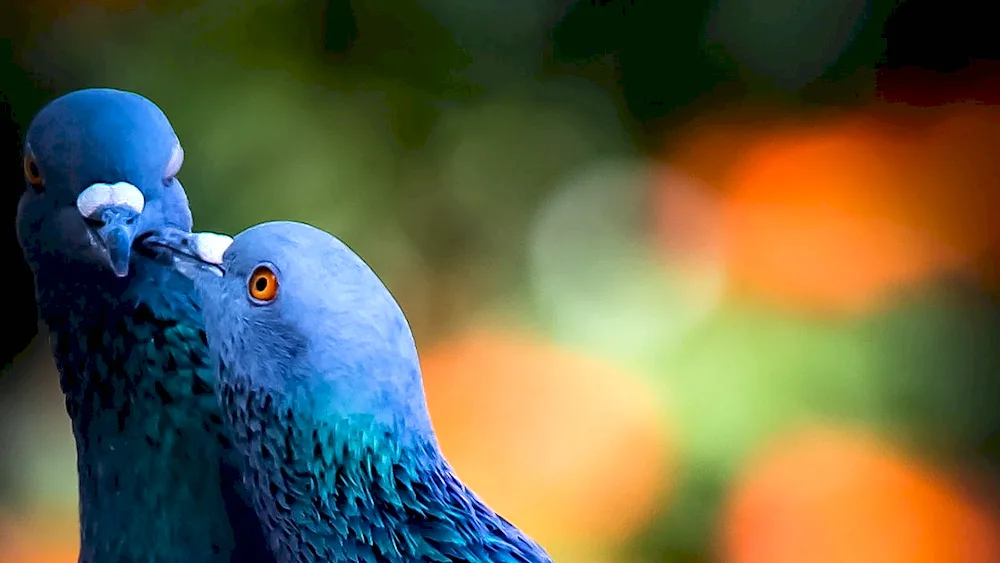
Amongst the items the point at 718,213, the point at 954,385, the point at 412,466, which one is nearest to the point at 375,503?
the point at 412,466

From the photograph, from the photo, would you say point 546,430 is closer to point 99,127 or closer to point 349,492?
point 349,492

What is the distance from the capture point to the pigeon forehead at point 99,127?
0.79 m

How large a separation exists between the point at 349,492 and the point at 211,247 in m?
0.23

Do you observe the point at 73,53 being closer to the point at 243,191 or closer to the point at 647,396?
the point at 243,191

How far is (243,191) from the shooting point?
3.77ft

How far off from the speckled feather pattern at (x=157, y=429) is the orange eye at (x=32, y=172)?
0.09 metres

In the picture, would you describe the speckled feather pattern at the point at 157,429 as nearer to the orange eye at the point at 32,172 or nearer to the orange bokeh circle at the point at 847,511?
the orange eye at the point at 32,172

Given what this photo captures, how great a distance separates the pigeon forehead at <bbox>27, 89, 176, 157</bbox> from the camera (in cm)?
79

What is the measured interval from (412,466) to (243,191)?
564mm

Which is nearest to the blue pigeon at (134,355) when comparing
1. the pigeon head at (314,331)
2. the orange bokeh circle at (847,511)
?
the pigeon head at (314,331)

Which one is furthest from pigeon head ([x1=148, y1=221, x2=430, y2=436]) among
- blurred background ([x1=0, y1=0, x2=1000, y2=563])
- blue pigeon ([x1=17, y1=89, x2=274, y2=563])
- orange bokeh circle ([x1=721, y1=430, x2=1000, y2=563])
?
orange bokeh circle ([x1=721, y1=430, x2=1000, y2=563])

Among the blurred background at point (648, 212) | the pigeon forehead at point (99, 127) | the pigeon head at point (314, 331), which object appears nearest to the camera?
the pigeon head at point (314, 331)

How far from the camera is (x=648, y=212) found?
1195 mm

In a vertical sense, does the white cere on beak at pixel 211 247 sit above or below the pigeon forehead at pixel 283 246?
above
